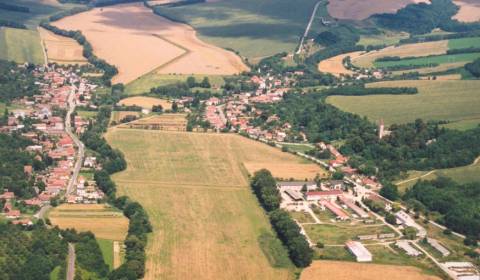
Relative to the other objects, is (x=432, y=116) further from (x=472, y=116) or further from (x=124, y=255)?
(x=124, y=255)

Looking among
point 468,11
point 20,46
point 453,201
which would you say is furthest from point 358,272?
point 468,11

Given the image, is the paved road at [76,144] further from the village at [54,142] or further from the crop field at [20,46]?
the crop field at [20,46]

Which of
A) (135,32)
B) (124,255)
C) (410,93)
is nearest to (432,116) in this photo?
(410,93)

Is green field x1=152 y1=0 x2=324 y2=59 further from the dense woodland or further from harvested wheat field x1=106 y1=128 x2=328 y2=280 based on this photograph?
the dense woodland

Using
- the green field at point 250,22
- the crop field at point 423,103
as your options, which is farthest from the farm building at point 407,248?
the green field at point 250,22

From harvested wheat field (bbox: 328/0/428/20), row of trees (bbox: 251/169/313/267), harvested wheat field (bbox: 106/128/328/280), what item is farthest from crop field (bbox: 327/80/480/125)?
harvested wheat field (bbox: 328/0/428/20)
